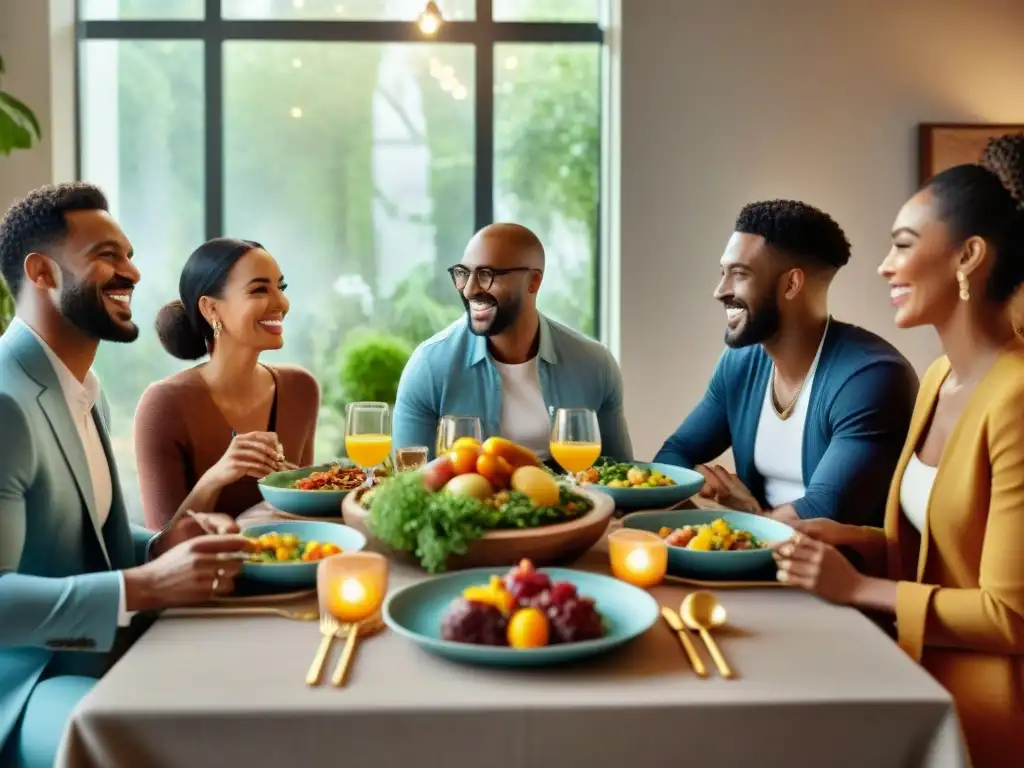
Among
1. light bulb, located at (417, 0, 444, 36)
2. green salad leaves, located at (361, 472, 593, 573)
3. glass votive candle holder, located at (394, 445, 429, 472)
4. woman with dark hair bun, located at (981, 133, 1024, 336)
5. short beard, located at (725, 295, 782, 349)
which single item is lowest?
green salad leaves, located at (361, 472, 593, 573)

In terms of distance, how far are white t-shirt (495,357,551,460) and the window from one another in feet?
6.37

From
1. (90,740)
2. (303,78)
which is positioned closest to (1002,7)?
(303,78)

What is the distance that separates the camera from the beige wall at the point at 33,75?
4332mm

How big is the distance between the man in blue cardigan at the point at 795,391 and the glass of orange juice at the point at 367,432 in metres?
0.83

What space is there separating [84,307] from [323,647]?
3.01 ft

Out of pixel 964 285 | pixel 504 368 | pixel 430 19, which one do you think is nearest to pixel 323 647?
pixel 964 285

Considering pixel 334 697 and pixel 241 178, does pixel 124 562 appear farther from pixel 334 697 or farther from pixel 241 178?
pixel 241 178

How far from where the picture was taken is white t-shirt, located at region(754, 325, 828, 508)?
2.43 metres

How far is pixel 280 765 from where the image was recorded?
1038 millimetres

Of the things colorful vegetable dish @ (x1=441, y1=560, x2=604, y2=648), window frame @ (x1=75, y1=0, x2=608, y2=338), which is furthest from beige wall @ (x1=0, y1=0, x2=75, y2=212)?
colorful vegetable dish @ (x1=441, y1=560, x2=604, y2=648)

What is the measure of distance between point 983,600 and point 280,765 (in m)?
1.04

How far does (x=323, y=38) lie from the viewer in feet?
15.1

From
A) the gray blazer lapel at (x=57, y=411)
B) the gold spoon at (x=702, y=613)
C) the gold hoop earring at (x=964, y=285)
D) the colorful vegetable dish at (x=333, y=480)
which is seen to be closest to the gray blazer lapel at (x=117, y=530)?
the gray blazer lapel at (x=57, y=411)

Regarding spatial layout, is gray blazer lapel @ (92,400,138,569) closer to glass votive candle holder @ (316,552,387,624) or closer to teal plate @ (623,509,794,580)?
glass votive candle holder @ (316,552,387,624)
